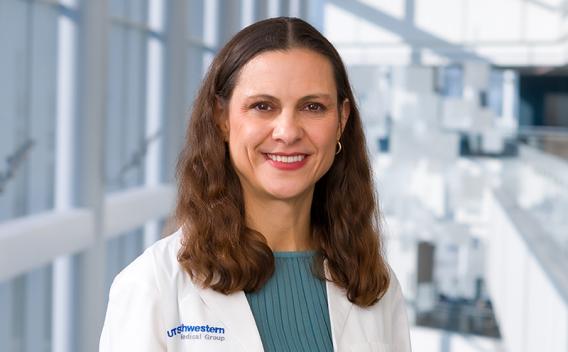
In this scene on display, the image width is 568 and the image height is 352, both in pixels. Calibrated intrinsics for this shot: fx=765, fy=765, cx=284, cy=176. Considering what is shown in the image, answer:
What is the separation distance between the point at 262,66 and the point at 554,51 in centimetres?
1685

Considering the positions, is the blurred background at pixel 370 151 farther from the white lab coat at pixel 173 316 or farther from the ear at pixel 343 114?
the ear at pixel 343 114

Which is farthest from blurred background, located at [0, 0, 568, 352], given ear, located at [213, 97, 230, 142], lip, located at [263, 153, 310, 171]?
lip, located at [263, 153, 310, 171]

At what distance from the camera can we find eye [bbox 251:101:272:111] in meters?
2.22

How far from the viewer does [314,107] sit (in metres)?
2.27

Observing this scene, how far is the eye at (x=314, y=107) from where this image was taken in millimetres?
2254

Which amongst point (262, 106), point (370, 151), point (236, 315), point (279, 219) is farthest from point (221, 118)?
point (370, 151)

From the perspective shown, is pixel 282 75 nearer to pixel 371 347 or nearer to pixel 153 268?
pixel 153 268

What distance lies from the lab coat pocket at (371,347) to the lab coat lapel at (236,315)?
0.33 m

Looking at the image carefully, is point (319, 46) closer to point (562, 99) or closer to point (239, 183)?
point (239, 183)

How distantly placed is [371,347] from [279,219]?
0.49 metres

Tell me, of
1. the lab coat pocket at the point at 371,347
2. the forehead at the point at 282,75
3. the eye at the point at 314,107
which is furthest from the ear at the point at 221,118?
the lab coat pocket at the point at 371,347

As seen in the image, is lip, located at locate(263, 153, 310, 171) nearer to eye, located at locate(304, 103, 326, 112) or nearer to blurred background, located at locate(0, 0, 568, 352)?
eye, located at locate(304, 103, 326, 112)

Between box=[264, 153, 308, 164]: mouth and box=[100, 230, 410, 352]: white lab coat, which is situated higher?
box=[264, 153, 308, 164]: mouth

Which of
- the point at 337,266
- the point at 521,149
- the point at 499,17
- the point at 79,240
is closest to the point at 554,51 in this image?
the point at 499,17
